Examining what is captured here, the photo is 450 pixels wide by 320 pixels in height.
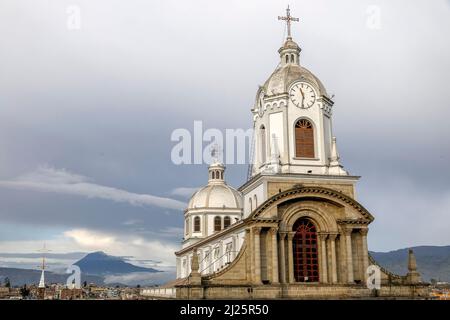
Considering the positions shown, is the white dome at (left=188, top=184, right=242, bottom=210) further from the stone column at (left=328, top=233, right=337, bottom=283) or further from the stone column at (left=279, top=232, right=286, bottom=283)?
the stone column at (left=279, top=232, right=286, bottom=283)

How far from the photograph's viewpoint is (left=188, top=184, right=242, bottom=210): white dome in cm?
7650

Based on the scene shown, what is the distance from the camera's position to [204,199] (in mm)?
77062

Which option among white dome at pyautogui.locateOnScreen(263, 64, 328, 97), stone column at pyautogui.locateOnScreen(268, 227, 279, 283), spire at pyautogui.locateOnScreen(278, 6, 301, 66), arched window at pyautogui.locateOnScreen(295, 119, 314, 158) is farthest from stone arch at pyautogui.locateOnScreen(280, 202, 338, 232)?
spire at pyautogui.locateOnScreen(278, 6, 301, 66)

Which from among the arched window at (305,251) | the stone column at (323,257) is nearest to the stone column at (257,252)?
the arched window at (305,251)

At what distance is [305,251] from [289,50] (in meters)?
18.7

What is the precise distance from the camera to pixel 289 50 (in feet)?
165

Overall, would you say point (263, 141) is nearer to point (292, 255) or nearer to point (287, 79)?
point (287, 79)

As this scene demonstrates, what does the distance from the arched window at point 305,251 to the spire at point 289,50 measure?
15404 mm

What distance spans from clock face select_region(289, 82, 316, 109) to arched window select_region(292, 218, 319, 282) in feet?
33.5

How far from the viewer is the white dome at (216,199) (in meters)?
76.5

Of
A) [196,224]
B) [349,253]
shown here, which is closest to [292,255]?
[349,253]

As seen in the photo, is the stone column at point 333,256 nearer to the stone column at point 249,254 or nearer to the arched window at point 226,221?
the stone column at point 249,254
